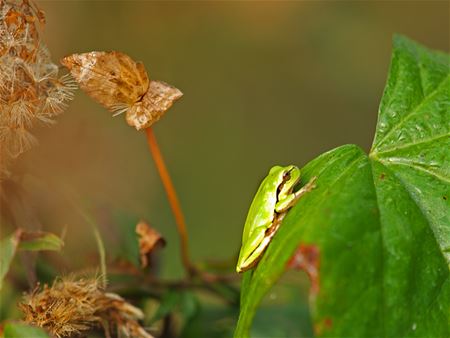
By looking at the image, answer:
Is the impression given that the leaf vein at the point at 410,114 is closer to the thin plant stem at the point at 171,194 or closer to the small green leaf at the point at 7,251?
the thin plant stem at the point at 171,194

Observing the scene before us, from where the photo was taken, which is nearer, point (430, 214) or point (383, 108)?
point (430, 214)

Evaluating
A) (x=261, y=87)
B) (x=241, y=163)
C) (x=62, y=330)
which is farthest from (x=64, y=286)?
(x=261, y=87)

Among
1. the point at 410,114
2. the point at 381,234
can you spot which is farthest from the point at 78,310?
the point at 410,114

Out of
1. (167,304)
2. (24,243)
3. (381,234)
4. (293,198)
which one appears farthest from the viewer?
(167,304)

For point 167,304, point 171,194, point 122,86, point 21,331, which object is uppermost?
point 122,86

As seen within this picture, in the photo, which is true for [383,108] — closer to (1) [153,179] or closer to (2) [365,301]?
(2) [365,301]

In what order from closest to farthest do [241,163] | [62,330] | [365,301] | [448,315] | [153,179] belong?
[365,301] → [448,315] → [62,330] → [153,179] → [241,163]

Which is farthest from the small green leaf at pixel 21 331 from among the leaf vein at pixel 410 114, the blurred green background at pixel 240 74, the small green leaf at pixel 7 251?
the blurred green background at pixel 240 74

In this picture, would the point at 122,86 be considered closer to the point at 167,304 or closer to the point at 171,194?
the point at 171,194
